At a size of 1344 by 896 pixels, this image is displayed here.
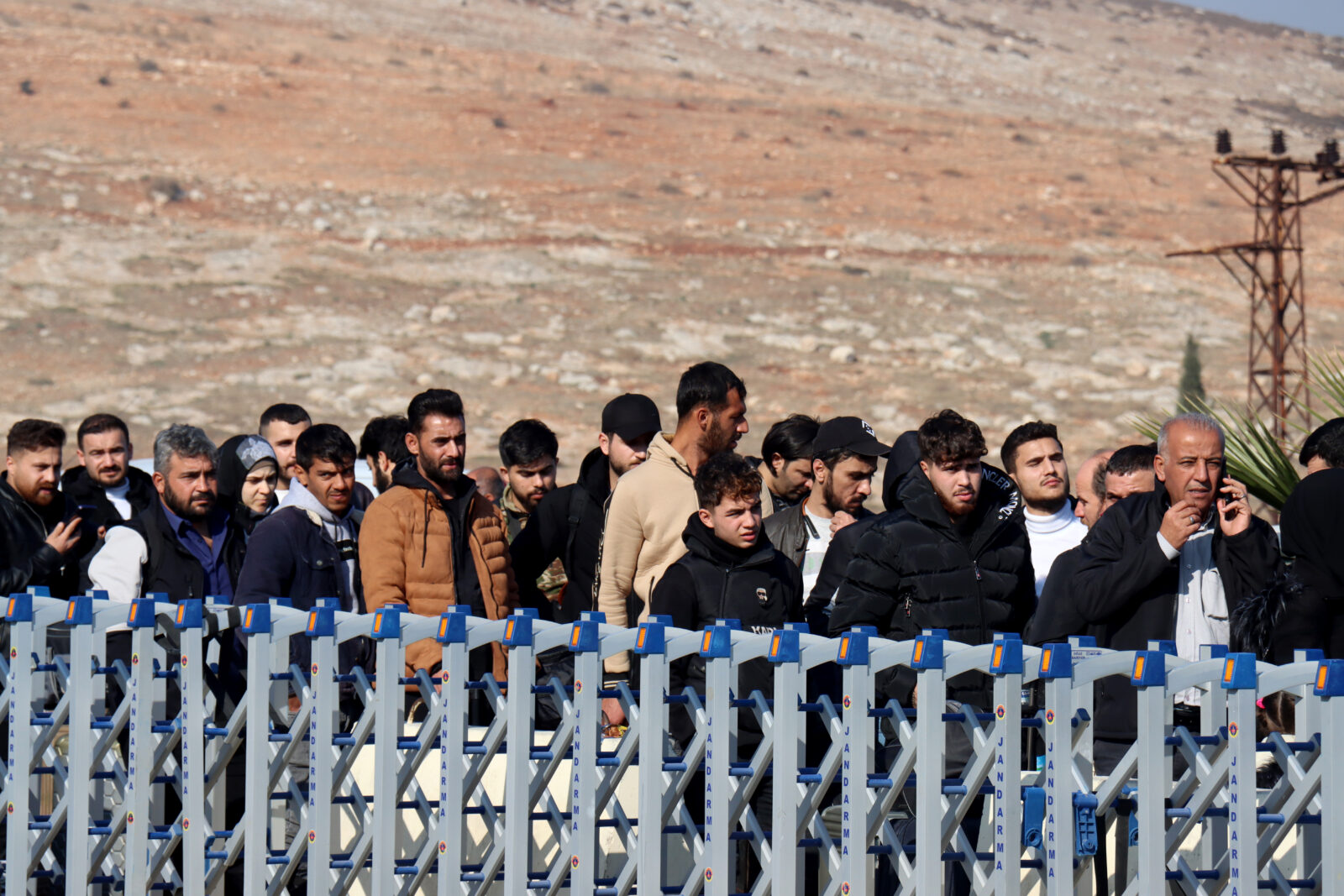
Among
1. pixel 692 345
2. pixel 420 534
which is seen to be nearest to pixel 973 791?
pixel 420 534

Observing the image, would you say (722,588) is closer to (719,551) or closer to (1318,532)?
(719,551)

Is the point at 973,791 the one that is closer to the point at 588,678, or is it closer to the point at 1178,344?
the point at 588,678

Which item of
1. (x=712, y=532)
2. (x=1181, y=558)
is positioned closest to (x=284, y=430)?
Answer: (x=712, y=532)

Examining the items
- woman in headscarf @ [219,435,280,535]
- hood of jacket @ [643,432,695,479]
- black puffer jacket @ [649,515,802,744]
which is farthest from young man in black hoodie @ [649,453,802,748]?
woman in headscarf @ [219,435,280,535]

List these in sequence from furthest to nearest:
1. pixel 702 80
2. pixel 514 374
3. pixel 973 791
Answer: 1. pixel 702 80
2. pixel 514 374
3. pixel 973 791

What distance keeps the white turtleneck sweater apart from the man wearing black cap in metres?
1.56

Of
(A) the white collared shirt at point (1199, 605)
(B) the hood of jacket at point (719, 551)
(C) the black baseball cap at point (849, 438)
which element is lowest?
(A) the white collared shirt at point (1199, 605)

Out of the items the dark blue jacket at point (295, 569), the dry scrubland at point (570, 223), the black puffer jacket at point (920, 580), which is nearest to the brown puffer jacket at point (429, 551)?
the dark blue jacket at point (295, 569)

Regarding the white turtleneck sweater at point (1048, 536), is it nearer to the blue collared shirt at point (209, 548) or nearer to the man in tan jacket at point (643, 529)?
the man in tan jacket at point (643, 529)

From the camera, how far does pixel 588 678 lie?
3957 mm

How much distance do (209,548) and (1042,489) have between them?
3218 millimetres

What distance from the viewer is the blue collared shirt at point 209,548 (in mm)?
6031

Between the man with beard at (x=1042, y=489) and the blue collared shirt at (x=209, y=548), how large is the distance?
9.99 ft

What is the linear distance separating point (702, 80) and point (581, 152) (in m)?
10.8
